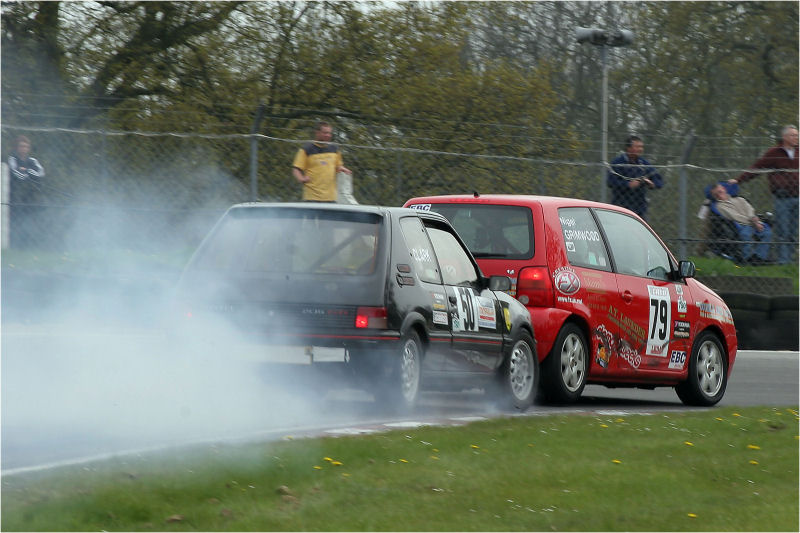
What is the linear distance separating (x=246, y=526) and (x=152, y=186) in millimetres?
10170

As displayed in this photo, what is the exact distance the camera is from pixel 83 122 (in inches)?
803

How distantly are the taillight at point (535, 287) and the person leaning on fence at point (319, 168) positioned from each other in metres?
4.57

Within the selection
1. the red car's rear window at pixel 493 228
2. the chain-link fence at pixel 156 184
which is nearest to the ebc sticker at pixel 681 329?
the red car's rear window at pixel 493 228

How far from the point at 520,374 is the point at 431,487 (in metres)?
4.48

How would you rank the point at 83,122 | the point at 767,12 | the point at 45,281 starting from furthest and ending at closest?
the point at 767,12 < the point at 83,122 < the point at 45,281

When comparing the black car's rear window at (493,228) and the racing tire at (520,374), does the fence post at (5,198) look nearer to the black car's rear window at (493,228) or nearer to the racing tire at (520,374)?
the black car's rear window at (493,228)

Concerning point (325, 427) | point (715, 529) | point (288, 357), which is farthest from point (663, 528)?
point (288, 357)

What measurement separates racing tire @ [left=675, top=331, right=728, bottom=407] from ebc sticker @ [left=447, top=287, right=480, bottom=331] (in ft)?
9.23

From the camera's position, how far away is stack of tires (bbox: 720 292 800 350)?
53.9 feet

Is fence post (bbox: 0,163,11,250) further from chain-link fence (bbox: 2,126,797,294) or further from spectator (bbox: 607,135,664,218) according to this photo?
spectator (bbox: 607,135,664,218)

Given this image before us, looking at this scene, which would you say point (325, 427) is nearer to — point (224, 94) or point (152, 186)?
point (152, 186)

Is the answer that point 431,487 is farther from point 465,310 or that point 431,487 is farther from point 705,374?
point 705,374

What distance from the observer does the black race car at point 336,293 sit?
30.6ft

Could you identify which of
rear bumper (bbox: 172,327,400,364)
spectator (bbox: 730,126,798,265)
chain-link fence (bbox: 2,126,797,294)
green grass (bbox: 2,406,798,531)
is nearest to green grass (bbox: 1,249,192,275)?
chain-link fence (bbox: 2,126,797,294)
